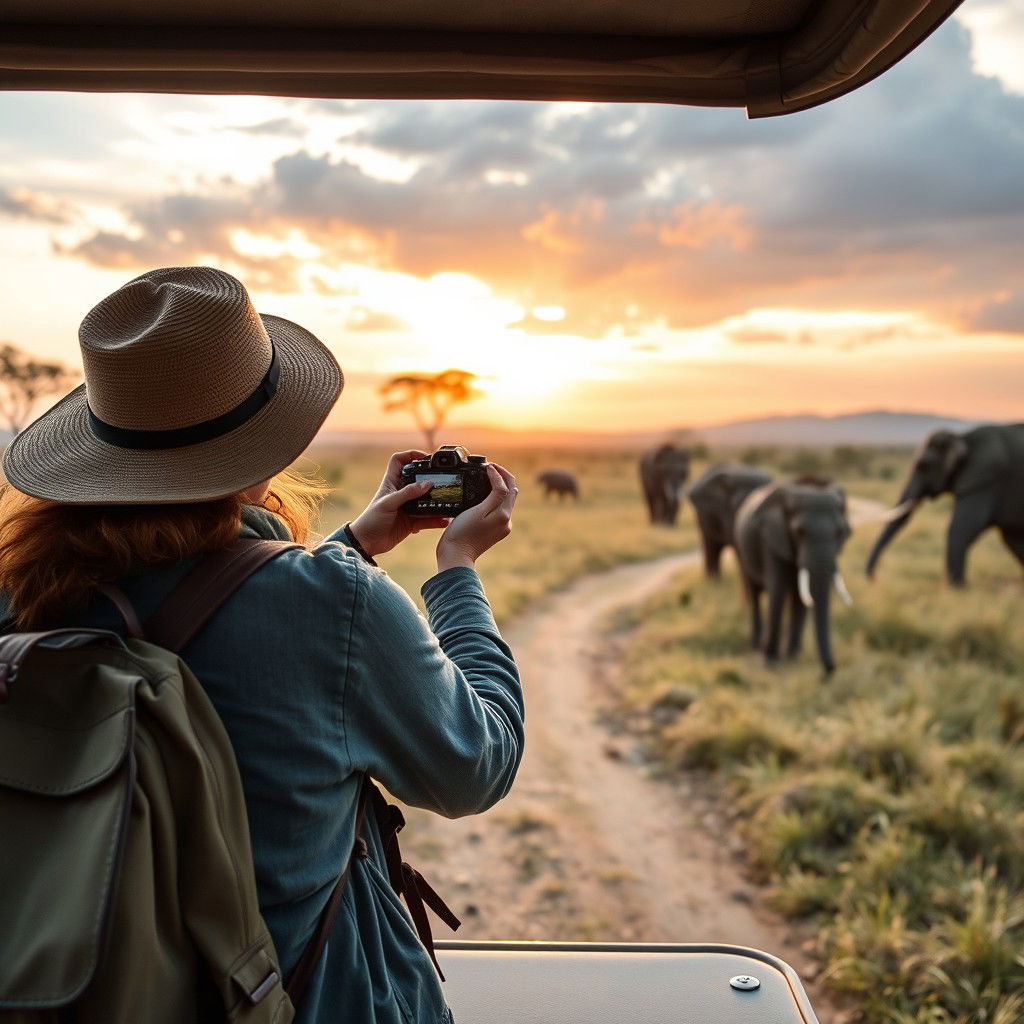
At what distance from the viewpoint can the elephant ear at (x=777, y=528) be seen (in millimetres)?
7426

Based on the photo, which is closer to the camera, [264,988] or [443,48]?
[264,988]

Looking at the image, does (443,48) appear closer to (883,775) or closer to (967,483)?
(883,775)

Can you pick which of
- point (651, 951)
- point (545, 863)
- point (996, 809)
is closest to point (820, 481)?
point (996, 809)

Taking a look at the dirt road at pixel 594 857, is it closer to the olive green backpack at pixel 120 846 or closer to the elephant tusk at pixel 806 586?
the elephant tusk at pixel 806 586

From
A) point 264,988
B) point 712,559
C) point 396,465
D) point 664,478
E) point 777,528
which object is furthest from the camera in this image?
point 664,478

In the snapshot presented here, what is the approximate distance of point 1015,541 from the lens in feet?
34.0

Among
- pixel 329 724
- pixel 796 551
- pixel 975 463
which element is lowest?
pixel 796 551

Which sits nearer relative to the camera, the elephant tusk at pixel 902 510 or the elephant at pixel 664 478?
the elephant tusk at pixel 902 510

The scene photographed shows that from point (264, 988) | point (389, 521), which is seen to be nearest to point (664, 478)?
point (389, 521)

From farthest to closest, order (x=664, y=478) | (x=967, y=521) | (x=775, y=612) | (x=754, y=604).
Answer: (x=664, y=478) → (x=967, y=521) → (x=754, y=604) → (x=775, y=612)

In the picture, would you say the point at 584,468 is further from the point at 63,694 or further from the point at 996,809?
the point at 63,694

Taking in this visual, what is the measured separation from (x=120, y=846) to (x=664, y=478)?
1808 cm

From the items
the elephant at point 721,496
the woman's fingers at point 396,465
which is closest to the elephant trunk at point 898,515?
the elephant at point 721,496

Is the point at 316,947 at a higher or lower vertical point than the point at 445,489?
lower
